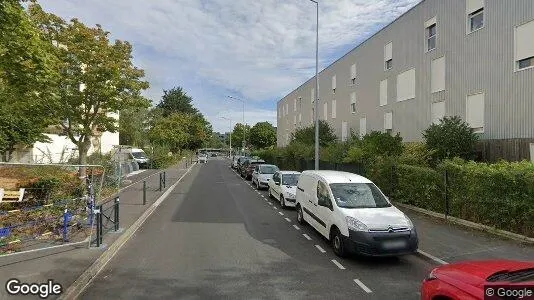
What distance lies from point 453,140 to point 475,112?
1.95m

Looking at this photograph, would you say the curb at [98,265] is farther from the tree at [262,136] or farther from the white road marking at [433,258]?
the tree at [262,136]

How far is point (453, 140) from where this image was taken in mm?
18266

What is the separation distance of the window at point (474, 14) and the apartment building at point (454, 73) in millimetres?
→ 44

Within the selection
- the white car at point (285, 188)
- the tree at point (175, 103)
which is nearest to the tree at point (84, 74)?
the white car at point (285, 188)

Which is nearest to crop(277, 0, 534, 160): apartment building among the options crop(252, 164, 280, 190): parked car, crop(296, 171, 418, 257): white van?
crop(252, 164, 280, 190): parked car

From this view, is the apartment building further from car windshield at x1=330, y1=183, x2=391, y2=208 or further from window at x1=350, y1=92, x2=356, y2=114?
car windshield at x1=330, y1=183, x2=391, y2=208

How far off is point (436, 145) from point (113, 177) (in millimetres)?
16264

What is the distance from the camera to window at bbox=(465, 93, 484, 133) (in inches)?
727

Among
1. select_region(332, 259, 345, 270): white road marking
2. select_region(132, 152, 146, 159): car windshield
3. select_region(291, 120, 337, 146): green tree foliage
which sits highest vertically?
select_region(291, 120, 337, 146): green tree foliage

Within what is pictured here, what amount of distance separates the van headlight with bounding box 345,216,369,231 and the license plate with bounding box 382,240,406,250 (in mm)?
457

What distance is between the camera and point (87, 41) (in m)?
17.3

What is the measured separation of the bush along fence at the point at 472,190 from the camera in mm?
9765

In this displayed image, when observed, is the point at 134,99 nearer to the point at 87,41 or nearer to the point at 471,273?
the point at 87,41

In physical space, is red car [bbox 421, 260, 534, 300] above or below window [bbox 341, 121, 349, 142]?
below
